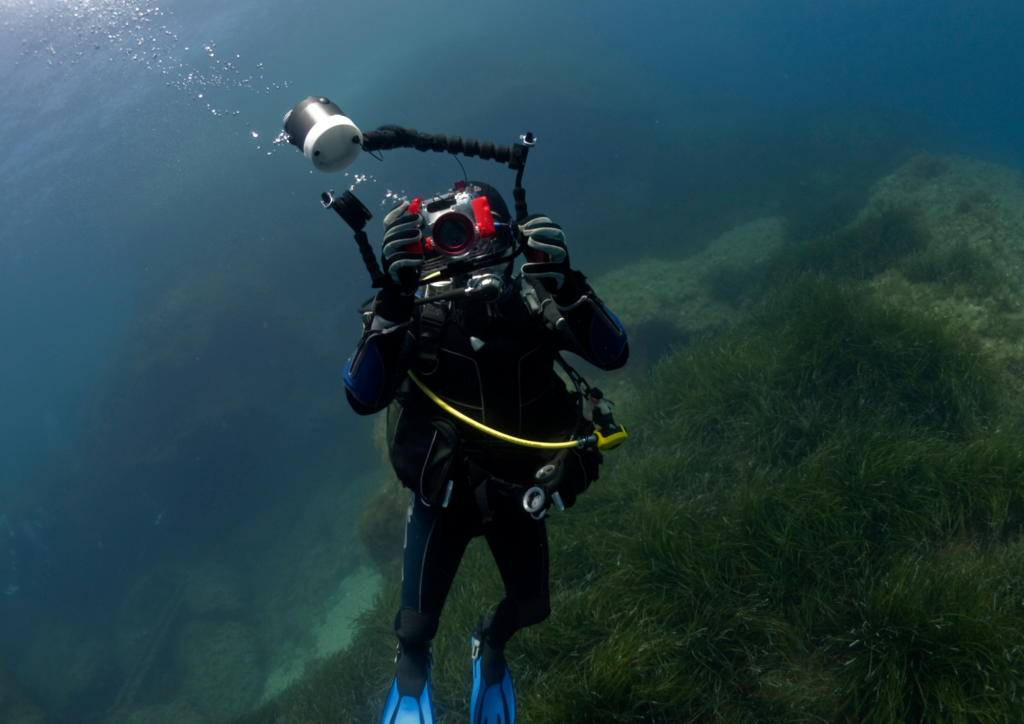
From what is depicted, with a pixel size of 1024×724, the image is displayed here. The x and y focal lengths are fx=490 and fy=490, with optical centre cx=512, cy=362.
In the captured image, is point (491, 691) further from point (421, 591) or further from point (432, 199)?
point (432, 199)

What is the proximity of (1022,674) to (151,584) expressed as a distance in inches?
828

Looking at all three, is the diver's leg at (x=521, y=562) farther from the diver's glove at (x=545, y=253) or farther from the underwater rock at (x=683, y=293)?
the underwater rock at (x=683, y=293)

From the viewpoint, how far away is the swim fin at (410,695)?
2.73 metres

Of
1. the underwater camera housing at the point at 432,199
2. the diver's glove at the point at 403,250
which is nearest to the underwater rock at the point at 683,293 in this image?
the underwater camera housing at the point at 432,199

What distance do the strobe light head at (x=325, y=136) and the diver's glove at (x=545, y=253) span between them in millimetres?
762

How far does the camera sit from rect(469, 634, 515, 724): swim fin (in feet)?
9.60

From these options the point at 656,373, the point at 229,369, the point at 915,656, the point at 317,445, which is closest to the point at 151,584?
the point at 317,445

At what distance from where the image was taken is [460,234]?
6.44 ft

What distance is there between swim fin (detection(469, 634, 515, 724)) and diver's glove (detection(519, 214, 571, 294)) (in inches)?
91.4

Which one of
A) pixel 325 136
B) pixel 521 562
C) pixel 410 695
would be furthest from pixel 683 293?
pixel 325 136

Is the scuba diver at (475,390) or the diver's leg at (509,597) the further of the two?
the diver's leg at (509,597)

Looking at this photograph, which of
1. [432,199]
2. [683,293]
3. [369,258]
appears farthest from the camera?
[683,293]

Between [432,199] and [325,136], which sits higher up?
[325,136]

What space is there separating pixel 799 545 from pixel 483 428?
323cm
